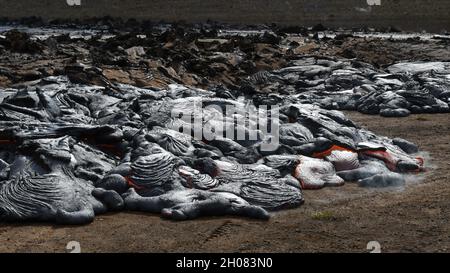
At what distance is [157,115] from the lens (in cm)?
1009

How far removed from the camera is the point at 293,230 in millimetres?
6973

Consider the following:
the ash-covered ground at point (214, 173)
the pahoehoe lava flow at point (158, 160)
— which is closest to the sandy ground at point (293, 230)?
the ash-covered ground at point (214, 173)

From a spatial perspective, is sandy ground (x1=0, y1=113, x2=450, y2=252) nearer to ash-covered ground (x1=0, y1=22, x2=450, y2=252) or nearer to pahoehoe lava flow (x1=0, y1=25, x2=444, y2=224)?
ash-covered ground (x1=0, y1=22, x2=450, y2=252)

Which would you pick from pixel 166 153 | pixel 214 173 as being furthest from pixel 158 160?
pixel 214 173

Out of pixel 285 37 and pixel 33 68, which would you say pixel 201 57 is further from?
pixel 285 37

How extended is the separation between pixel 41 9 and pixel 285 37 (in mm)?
24113

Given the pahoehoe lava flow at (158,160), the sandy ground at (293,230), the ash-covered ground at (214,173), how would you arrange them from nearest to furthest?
the sandy ground at (293,230), the ash-covered ground at (214,173), the pahoehoe lava flow at (158,160)

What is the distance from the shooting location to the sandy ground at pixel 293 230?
6430 millimetres

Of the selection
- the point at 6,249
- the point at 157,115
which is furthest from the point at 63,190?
the point at 157,115

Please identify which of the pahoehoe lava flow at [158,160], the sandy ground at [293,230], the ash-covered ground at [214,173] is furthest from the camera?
the pahoehoe lava flow at [158,160]

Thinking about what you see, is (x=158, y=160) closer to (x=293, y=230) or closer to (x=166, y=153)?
(x=166, y=153)

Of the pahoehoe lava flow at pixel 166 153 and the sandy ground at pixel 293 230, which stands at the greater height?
the pahoehoe lava flow at pixel 166 153

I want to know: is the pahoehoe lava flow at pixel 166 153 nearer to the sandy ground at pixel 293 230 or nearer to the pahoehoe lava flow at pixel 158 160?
the pahoehoe lava flow at pixel 158 160

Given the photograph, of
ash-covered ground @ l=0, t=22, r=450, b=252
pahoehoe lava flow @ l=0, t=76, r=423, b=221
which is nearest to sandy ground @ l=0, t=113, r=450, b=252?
ash-covered ground @ l=0, t=22, r=450, b=252
